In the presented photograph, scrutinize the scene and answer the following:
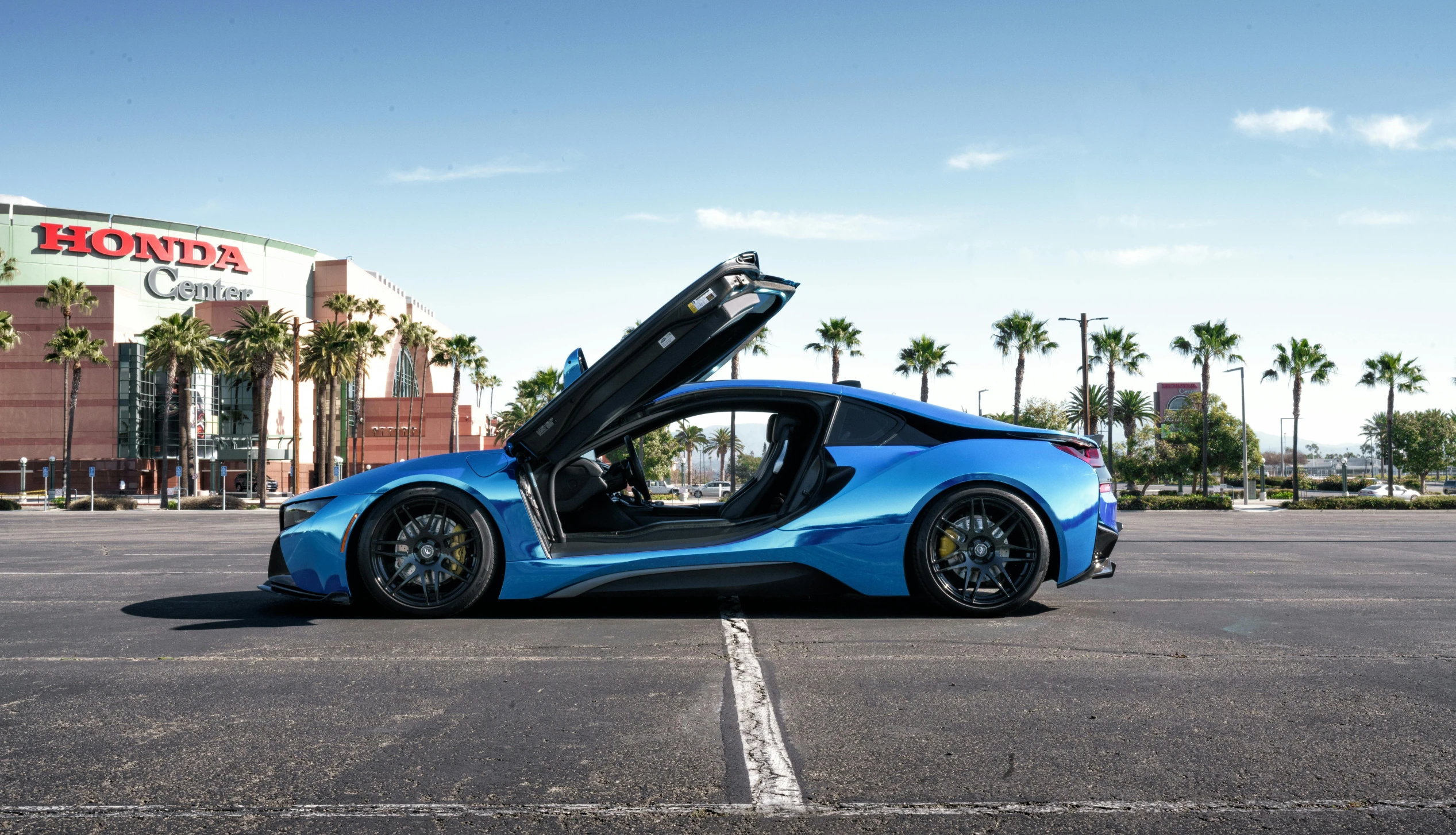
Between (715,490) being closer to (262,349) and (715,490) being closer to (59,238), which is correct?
(262,349)

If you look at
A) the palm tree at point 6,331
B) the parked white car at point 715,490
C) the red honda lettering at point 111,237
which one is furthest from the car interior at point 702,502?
the red honda lettering at point 111,237

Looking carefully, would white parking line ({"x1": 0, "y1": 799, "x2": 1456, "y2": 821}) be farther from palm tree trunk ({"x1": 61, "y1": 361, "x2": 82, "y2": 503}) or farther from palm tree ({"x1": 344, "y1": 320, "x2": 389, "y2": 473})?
palm tree ({"x1": 344, "y1": 320, "x2": 389, "y2": 473})

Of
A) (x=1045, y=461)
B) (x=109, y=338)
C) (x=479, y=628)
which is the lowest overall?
(x=479, y=628)

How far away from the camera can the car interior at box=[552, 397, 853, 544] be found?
5.60m

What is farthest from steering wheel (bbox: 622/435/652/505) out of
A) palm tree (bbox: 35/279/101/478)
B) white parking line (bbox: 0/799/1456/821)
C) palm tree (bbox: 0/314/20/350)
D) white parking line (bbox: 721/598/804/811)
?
palm tree (bbox: 35/279/101/478)

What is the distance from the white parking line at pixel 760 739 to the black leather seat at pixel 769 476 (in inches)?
64.3

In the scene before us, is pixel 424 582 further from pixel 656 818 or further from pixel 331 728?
pixel 656 818

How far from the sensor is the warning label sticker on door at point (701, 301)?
215 inches

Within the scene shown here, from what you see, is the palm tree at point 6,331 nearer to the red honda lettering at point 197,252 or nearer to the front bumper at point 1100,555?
the red honda lettering at point 197,252

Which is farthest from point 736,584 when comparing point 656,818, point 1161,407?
point 1161,407

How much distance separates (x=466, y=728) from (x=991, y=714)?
174 cm

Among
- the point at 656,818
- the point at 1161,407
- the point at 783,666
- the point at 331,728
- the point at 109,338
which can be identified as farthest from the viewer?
the point at 1161,407

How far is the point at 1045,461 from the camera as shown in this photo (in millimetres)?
5590

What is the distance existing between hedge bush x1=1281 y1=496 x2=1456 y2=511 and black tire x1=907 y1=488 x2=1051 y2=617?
3659cm
